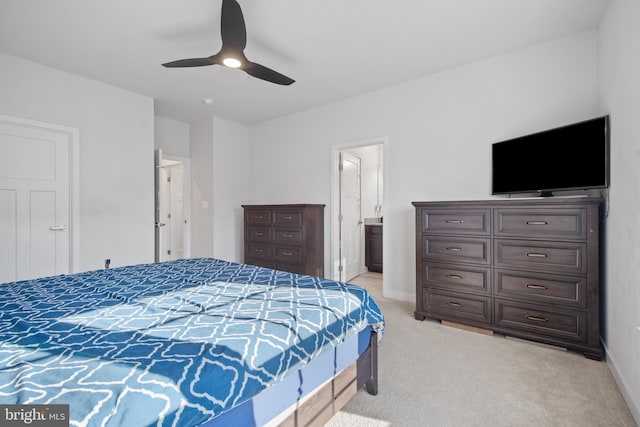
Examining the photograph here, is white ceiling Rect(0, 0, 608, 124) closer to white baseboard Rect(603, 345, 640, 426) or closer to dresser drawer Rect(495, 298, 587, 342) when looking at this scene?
dresser drawer Rect(495, 298, 587, 342)

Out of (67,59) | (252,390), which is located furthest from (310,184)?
(252,390)

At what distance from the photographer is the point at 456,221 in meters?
2.81

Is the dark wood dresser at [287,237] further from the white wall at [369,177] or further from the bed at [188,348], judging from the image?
the bed at [188,348]

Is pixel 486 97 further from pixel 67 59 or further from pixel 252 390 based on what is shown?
pixel 67 59

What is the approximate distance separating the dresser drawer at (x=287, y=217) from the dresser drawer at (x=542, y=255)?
2.35m

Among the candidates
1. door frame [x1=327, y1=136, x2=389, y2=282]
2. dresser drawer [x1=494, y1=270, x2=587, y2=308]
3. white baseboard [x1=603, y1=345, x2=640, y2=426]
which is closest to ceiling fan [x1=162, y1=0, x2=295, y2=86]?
door frame [x1=327, y1=136, x2=389, y2=282]

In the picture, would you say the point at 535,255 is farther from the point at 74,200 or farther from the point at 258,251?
the point at 74,200

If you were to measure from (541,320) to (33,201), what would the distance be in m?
5.00

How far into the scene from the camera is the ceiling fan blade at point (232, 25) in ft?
6.24

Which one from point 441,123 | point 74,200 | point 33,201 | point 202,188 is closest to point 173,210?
point 202,188

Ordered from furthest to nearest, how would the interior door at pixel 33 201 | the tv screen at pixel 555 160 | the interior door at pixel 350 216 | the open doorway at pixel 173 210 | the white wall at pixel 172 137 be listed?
the open doorway at pixel 173 210
the white wall at pixel 172 137
the interior door at pixel 350 216
the interior door at pixel 33 201
the tv screen at pixel 555 160

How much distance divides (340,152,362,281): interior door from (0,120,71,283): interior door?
11.1ft

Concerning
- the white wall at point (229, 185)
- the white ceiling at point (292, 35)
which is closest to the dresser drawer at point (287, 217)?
the white wall at point (229, 185)

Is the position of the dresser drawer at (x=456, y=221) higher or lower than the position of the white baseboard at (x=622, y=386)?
higher
